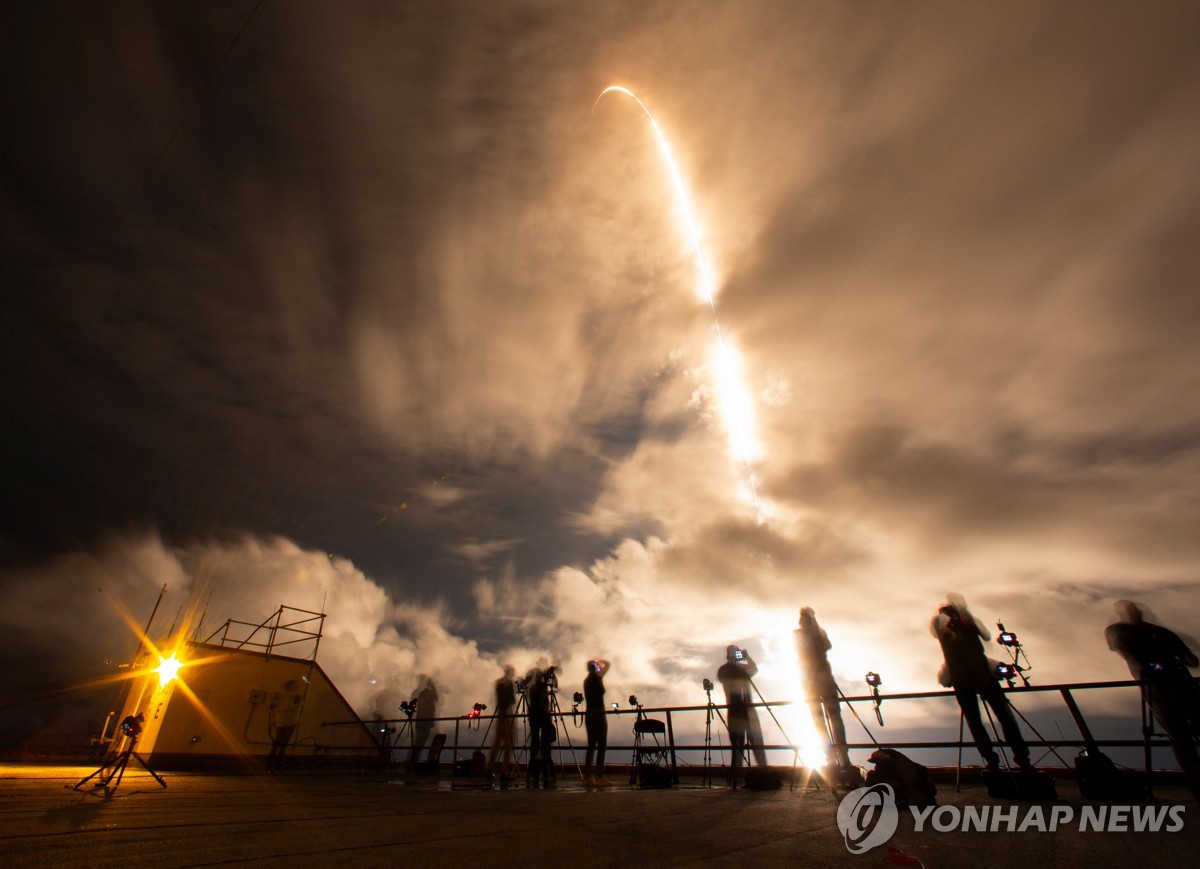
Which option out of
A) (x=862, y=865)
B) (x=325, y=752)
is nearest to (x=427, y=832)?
(x=862, y=865)

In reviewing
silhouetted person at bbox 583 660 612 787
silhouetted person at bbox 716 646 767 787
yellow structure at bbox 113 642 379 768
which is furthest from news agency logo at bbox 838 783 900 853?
yellow structure at bbox 113 642 379 768

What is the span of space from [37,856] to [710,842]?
3.44m

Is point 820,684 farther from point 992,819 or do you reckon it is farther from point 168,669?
point 168,669

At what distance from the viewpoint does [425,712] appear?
15.5 metres

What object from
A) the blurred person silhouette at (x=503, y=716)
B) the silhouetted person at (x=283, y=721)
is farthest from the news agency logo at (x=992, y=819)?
the silhouetted person at (x=283, y=721)

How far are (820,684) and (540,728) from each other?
4.95 meters

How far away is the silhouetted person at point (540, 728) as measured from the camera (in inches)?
324

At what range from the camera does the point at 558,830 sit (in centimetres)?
331

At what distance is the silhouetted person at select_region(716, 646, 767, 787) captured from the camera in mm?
7457

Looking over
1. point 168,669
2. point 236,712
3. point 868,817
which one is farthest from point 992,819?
point 168,669

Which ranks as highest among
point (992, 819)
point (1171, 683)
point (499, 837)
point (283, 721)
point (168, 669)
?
point (168, 669)

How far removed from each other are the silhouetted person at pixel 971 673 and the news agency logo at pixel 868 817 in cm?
163

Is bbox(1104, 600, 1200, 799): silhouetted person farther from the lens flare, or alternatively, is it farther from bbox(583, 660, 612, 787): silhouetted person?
the lens flare

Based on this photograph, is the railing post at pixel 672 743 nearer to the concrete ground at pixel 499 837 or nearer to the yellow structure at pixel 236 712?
the concrete ground at pixel 499 837
